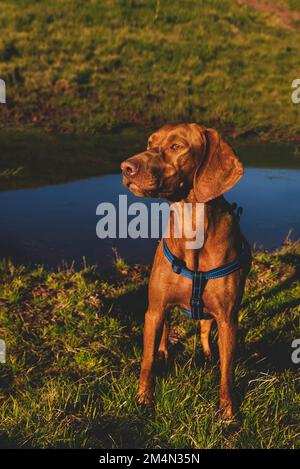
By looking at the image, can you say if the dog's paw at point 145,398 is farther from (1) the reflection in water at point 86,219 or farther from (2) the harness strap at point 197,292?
(1) the reflection in water at point 86,219

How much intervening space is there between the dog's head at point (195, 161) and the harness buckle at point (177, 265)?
16.9 inches

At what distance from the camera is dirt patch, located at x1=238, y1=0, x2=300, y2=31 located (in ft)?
72.6

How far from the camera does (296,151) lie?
35.9ft

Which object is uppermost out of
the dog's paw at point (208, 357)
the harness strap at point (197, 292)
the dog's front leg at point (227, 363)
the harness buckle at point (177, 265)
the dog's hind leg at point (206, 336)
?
the harness buckle at point (177, 265)

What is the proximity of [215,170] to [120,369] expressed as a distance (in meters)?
1.72

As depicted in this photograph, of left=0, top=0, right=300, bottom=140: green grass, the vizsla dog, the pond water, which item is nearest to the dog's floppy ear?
the vizsla dog

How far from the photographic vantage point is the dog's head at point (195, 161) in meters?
3.20

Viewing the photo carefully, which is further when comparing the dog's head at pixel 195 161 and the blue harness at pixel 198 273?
the blue harness at pixel 198 273

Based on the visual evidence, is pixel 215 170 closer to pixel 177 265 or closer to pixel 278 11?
pixel 177 265

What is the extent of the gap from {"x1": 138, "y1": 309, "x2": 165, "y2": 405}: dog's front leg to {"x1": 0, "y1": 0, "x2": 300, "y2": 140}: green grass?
7914mm

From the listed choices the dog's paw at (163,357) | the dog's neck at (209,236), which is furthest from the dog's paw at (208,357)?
the dog's neck at (209,236)

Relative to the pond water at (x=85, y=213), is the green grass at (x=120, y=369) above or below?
above

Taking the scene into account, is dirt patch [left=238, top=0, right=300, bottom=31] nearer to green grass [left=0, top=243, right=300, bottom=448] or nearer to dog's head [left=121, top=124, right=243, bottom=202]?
green grass [left=0, top=243, right=300, bottom=448]
